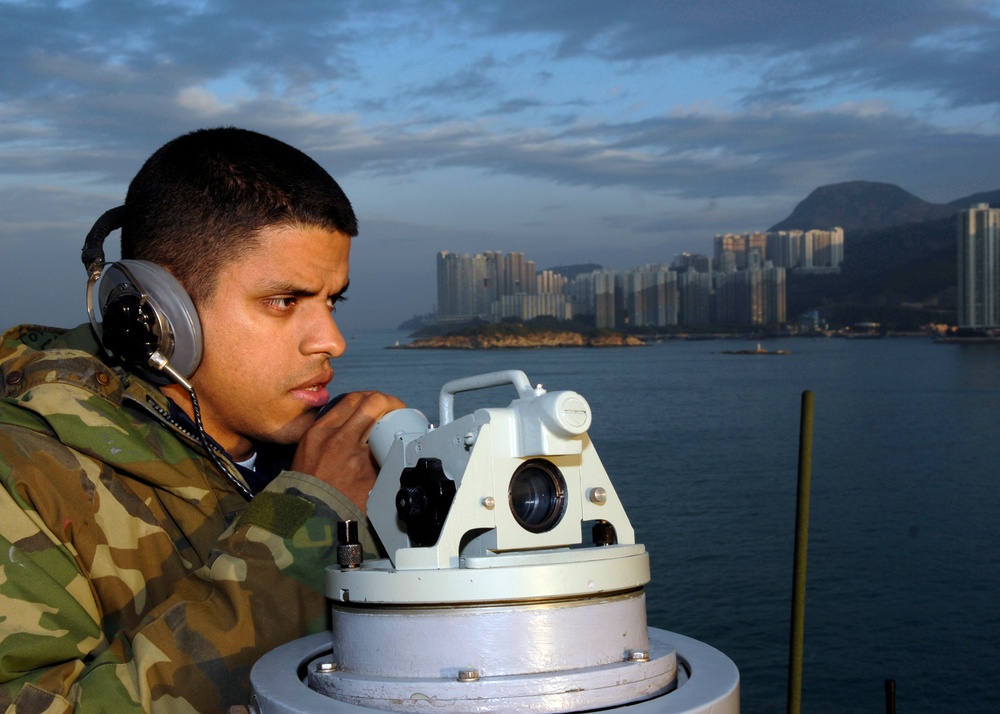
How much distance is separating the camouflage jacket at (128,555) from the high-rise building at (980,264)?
121m

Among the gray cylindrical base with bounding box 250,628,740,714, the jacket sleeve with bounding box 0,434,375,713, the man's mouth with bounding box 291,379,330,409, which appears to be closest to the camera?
the gray cylindrical base with bounding box 250,628,740,714

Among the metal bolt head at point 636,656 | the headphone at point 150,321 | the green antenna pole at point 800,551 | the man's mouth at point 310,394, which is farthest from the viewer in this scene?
the man's mouth at point 310,394

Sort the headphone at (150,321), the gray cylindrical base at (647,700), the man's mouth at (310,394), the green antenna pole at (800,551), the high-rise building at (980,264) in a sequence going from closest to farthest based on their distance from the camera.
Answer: the gray cylindrical base at (647,700), the green antenna pole at (800,551), the headphone at (150,321), the man's mouth at (310,394), the high-rise building at (980,264)

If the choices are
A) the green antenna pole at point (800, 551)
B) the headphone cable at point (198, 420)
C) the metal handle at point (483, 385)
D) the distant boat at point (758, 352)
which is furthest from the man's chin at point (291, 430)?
the distant boat at point (758, 352)

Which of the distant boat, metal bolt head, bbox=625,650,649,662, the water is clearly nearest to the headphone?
metal bolt head, bbox=625,650,649,662

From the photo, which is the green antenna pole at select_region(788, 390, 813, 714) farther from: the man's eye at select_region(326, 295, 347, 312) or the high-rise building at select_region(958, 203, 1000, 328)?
the high-rise building at select_region(958, 203, 1000, 328)

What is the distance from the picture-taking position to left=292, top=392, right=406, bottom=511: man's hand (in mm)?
1819

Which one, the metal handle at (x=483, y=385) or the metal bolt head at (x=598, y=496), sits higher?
the metal handle at (x=483, y=385)

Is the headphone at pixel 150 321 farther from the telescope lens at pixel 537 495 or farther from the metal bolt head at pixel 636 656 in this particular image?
the metal bolt head at pixel 636 656

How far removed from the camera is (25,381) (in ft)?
5.88

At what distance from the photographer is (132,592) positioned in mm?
1736

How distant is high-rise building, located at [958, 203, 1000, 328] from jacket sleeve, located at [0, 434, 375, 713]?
121 metres

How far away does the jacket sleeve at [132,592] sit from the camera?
145 centimetres

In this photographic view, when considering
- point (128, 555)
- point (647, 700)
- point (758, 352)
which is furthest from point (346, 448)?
point (758, 352)
